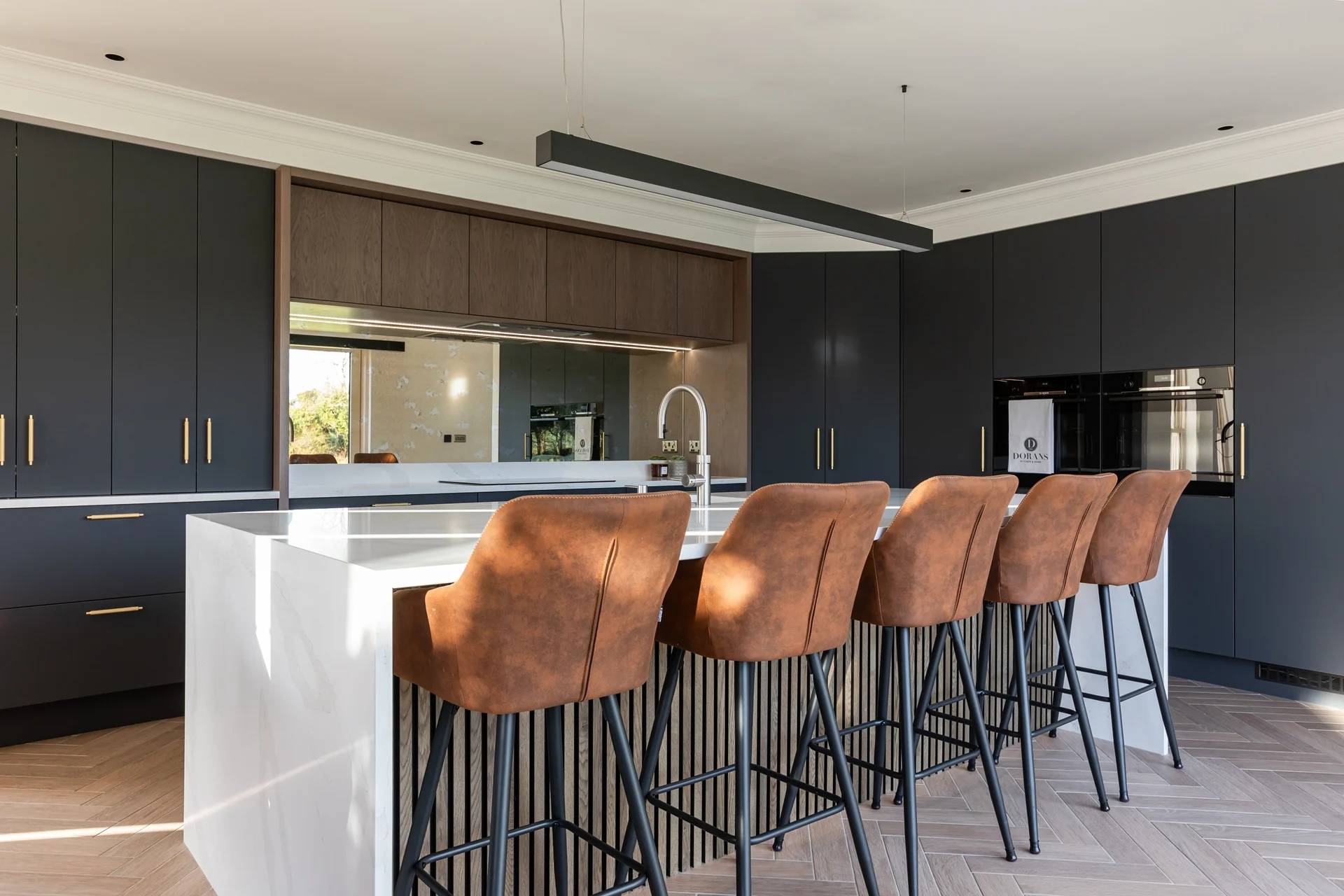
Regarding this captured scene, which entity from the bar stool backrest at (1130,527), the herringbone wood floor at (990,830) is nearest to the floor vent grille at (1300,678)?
the herringbone wood floor at (990,830)

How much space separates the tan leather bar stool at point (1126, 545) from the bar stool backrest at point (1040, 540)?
0.31 meters

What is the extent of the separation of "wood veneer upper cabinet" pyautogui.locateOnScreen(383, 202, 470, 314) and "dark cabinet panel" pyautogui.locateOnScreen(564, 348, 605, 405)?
3.26ft

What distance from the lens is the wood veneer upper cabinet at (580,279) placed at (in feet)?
15.5

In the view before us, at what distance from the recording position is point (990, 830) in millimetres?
2523

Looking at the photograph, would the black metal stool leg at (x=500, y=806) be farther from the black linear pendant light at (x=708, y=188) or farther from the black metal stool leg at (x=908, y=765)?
the black linear pendant light at (x=708, y=188)

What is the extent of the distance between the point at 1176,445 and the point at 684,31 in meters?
3.03

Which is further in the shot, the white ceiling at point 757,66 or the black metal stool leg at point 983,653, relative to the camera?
the white ceiling at point 757,66

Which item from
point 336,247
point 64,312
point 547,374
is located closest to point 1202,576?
point 547,374

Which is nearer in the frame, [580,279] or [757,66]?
[757,66]

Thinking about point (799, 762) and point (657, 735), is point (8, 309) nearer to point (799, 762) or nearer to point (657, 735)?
point (657, 735)

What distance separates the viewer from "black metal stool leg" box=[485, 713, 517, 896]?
140 cm

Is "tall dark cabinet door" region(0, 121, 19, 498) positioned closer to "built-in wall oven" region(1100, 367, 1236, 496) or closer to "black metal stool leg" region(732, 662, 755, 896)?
"black metal stool leg" region(732, 662, 755, 896)

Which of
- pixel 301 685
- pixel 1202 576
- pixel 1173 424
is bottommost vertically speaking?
pixel 1202 576

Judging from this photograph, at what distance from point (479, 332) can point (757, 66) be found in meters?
2.20
